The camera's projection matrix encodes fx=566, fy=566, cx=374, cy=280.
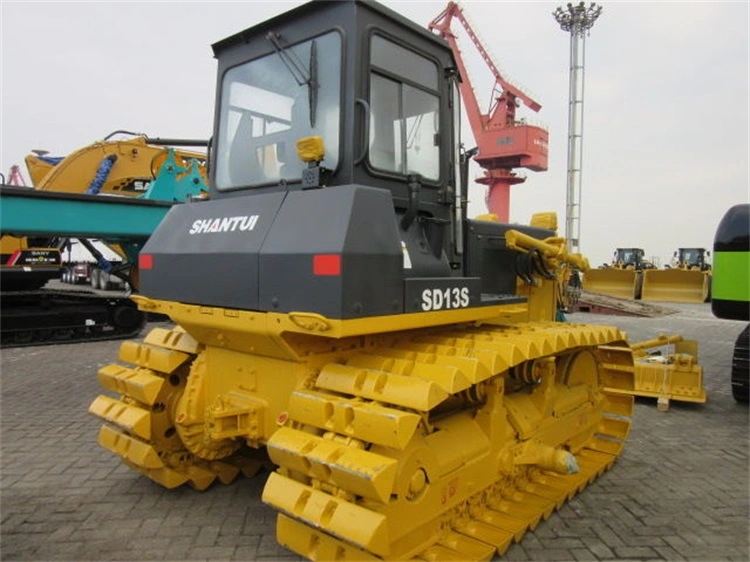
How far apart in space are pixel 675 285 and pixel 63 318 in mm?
17979

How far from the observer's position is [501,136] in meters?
26.7

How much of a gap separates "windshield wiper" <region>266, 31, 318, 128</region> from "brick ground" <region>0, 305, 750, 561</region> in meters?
2.47

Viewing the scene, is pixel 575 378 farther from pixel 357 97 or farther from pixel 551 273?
pixel 357 97

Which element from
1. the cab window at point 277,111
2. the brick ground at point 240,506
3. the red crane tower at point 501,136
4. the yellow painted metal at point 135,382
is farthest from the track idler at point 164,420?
the red crane tower at point 501,136

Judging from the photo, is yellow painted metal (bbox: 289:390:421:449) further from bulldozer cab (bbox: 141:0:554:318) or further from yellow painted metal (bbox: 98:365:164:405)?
yellow painted metal (bbox: 98:365:164:405)

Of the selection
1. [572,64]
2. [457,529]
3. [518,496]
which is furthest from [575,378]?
[572,64]

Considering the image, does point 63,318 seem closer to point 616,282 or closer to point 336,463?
point 336,463

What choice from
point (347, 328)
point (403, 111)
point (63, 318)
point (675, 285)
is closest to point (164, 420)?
point (347, 328)

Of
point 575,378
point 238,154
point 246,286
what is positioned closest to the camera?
point 246,286

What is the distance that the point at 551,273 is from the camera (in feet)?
15.5

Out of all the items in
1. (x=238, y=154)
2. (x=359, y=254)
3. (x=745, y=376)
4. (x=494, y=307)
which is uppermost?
(x=238, y=154)

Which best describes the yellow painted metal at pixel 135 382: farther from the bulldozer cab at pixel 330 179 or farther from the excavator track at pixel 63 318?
the excavator track at pixel 63 318

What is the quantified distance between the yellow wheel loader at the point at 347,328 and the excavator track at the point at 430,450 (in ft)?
0.04

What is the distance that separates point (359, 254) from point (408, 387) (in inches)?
25.5
